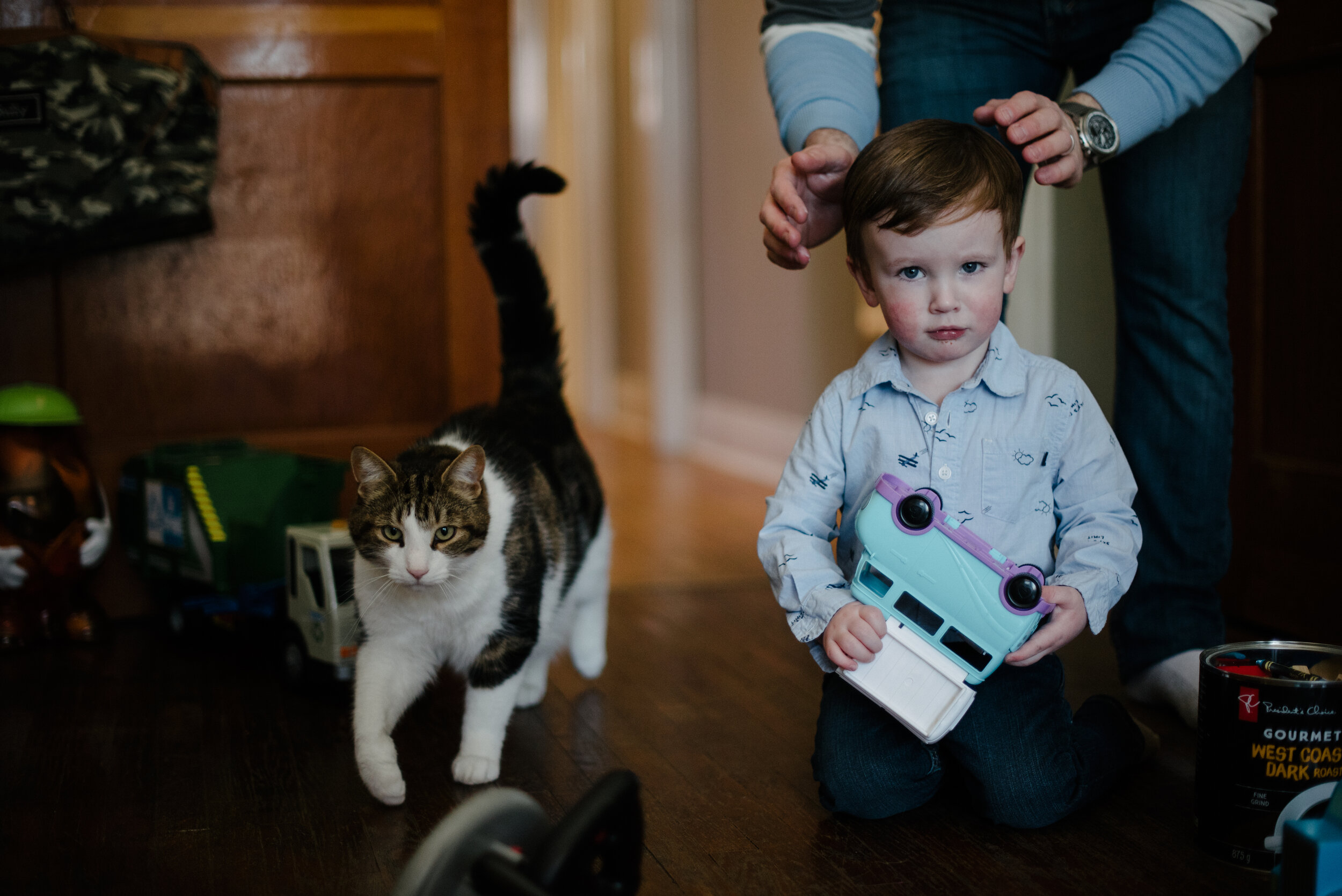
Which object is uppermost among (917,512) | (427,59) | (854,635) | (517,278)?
(427,59)

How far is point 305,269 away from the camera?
211 centimetres

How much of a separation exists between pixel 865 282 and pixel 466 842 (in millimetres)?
678

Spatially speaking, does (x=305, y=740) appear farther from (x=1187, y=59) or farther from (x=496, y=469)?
(x=1187, y=59)

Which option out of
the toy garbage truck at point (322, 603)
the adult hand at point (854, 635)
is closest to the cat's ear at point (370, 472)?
the toy garbage truck at point (322, 603)

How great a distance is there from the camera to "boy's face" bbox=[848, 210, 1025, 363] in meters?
1.07

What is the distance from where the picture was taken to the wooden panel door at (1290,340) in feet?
5.53

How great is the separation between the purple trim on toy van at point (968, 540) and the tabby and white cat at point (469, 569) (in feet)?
1.53

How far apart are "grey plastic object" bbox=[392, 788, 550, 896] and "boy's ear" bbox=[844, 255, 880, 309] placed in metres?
0.61

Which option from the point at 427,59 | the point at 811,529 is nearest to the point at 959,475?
the point at 811,529

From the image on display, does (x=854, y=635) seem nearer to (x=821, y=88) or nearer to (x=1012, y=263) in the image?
(x=1012, y=263)

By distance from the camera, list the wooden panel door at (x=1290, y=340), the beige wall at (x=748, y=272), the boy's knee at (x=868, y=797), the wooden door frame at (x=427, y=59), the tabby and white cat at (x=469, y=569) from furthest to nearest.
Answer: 1. the beige wall at (x=748, y=272)
2. the wooden door frame at (x=427, y=59)
3. the wooden panel door at (x=1290, y=340)
4. the tabby and white cat at (x=469, y=569)
5. the boy's knee at (x=868, y=797)

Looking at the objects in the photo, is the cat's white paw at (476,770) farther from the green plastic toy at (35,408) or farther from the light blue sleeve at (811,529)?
the green plastic toy at (35,408)

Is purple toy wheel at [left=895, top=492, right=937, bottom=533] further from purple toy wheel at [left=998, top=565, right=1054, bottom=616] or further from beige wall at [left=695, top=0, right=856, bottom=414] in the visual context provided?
beige wall at [left=695, top=0, right=856, bottom=414]

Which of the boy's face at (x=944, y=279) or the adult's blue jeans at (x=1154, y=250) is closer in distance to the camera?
the boy's face at (x=944, y=279)
